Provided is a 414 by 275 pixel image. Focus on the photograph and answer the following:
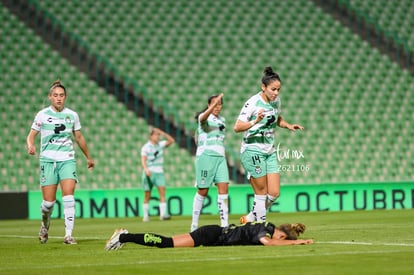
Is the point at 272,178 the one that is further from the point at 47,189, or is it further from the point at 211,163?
the point at 47,189

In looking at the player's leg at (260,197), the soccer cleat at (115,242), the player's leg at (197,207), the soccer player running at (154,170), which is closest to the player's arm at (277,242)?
the soccer cleat at (115,242)

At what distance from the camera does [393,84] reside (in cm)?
3234

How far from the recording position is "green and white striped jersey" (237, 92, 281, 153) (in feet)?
44.9

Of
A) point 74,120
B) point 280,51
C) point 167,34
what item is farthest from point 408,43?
point 74,120

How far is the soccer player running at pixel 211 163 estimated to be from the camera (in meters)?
16.2

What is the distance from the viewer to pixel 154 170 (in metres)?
24.4

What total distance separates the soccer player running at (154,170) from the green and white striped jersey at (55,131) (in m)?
9.33

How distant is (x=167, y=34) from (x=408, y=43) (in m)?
8.64

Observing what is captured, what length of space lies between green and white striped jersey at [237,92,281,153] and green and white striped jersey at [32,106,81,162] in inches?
99.8

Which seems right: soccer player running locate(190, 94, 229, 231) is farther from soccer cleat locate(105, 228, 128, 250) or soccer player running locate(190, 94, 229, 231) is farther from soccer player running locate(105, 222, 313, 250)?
soccer cleat locate(105, 228, 128, 250)

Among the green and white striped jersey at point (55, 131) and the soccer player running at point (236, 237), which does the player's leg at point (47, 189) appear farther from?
the soccer player running at point (236, 237)

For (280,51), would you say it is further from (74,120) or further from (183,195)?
(74,120)

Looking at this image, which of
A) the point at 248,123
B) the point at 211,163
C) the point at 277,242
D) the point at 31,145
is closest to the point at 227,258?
the point at 277,242

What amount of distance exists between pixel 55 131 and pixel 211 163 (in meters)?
3.47
